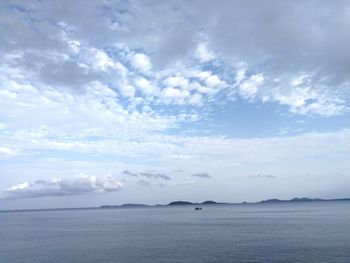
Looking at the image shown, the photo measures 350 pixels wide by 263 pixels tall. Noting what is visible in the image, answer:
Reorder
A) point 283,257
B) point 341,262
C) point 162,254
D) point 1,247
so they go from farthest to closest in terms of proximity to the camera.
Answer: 1. point 1,247
2. point 162,254
3. point 283,257
4. point 341,262

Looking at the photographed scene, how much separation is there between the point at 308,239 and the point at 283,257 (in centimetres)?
3000

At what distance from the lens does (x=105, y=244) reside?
105 m

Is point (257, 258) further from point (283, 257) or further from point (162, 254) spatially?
point (162, 254)

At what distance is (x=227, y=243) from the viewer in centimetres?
9931

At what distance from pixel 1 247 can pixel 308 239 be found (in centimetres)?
9040

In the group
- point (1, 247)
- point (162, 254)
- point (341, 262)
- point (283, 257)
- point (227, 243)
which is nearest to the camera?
point (341, 262)

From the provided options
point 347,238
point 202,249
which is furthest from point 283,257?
point 347,238

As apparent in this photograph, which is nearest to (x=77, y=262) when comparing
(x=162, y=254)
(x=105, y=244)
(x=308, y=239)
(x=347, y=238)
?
(x=162, y=254)

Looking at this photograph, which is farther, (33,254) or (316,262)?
(33,254)

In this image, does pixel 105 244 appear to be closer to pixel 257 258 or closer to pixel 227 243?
pixel 227 243

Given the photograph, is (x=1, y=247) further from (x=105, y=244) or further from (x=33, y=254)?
(x=105, y=244)

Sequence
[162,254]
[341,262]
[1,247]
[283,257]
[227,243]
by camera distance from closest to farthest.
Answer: [341,262] → [283,257] → [162,254] → [227,243] → [1,247]

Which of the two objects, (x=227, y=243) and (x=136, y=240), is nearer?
(x=227, y=243)

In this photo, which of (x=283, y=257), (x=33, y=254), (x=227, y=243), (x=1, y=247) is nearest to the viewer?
(x=283, y=257)
